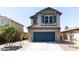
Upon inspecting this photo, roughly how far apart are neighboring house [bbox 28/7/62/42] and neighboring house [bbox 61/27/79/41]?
798 millimetres

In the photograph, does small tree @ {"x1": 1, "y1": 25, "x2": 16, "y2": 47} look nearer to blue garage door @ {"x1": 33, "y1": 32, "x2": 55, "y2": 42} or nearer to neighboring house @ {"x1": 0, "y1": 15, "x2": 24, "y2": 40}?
neighboring house @ {"x1": 0, "y1": 15, "x2": 24, "y2": 40}

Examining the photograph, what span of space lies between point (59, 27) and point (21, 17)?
5.37 metres

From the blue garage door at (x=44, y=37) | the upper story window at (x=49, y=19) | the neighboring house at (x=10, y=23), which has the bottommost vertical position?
the blue garage door at (x=44, y=37)

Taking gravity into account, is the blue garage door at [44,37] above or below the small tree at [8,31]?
below

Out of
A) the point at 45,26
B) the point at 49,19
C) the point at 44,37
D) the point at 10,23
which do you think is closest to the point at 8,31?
the point at 10,23

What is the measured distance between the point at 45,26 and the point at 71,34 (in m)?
2.75

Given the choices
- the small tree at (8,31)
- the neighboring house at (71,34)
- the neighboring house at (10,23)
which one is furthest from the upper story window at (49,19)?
the small tree at (8,31)

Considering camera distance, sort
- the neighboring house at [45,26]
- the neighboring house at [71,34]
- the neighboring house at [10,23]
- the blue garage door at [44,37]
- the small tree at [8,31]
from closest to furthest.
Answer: the small tree at [8,31] → the neighboring house at [10,23] → the neighboring house at [71,34] → the blue garage door at [44,37] → the neighboring house at [45,26]

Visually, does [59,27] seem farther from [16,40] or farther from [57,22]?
[16,40]

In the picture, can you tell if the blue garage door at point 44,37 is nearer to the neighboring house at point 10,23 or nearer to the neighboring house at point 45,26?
the neighboring house at point 45,26

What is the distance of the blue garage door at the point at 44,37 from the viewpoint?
1509 cm

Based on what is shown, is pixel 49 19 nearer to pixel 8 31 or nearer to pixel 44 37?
pixel 44 37

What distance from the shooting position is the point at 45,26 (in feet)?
53.0
